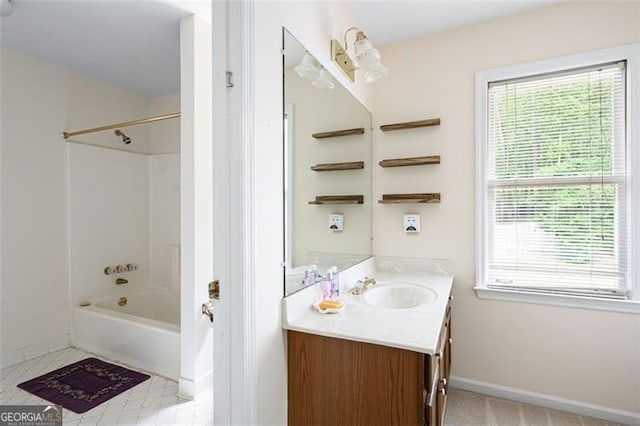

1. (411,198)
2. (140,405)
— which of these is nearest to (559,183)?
(411,198)

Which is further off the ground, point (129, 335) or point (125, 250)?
point (125, 250)

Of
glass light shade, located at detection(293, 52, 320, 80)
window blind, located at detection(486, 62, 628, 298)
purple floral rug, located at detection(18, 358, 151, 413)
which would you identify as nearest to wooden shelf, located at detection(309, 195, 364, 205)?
glass light shade, located at detection(293, 52, 320, 80)

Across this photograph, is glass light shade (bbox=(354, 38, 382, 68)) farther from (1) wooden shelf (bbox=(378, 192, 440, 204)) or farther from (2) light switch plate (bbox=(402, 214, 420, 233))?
(2) light switch plate (bbox=(402, 214, 420, 233))

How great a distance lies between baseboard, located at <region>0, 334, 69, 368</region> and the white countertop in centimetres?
253

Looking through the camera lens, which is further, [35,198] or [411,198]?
[35,198]

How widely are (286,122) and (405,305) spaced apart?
4.24 feet

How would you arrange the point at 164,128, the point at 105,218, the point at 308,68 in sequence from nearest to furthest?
1. the point at 308,68
2. the point at 105,218
3. the point at 164,128

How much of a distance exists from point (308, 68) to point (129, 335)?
2.28 meters

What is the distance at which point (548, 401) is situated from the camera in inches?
77.7

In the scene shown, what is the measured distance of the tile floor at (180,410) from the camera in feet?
5.89

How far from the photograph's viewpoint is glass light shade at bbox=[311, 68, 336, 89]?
5.45ft

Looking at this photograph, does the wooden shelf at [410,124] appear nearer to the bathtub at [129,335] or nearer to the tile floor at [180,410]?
the tile floor at [180,410]

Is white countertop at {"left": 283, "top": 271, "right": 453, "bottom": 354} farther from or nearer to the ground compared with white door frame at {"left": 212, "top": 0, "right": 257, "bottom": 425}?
nearer to the ground

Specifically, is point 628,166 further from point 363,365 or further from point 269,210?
point 269,210
